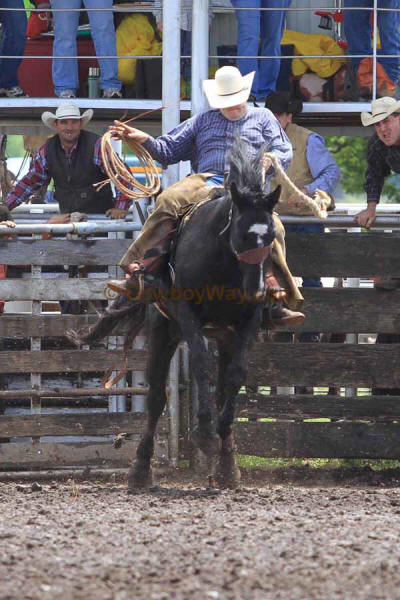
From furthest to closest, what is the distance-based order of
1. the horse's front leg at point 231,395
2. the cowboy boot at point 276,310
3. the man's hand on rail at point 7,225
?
the man's hand on rail at point 7,225
the cowboy boot at point 276,310
the horse's front leg at point 231,395

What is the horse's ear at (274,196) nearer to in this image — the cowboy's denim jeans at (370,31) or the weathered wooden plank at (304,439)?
the weathered wooden plank at (304,439)

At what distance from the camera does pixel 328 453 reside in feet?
28.9

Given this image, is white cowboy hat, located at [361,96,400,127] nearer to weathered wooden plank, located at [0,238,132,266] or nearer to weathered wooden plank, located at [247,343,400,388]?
weathered wooden plank, located at [247,343,400,388]

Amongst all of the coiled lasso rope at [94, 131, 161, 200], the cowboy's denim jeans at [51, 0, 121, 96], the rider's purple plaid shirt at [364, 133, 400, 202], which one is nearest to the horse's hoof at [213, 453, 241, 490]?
the coiled lasso rope at [94, 131, 161, 200]

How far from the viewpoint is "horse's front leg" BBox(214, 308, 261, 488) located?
7117 millimetres

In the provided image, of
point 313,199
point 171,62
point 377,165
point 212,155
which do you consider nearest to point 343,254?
point 313,199

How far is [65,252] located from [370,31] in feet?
11.9

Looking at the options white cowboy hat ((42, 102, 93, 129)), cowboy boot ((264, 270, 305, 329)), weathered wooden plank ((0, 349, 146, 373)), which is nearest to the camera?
cowboy boot ((264, 270, 305, 329))

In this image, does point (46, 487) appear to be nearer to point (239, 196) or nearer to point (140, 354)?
point (140, 354)

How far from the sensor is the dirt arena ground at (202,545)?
4551 mm

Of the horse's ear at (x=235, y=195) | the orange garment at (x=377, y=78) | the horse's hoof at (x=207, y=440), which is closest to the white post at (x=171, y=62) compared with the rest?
the orange garment at (x=377, y=78)

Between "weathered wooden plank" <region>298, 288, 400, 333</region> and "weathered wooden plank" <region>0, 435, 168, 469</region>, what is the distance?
155 cm

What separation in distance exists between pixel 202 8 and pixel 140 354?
2766 mm

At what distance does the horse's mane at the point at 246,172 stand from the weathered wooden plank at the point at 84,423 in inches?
103
